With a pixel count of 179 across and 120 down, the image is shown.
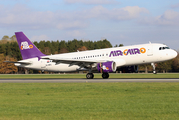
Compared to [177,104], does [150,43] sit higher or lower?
higher

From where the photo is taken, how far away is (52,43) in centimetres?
18025

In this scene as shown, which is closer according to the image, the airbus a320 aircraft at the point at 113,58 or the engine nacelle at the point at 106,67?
the engine nacelle at the point at 106,67

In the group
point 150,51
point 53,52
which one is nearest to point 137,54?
point 150,51

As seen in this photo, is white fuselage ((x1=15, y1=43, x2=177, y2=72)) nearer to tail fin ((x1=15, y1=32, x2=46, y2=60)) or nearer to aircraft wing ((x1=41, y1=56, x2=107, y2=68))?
aircraft wing ((x1=41, y1=56, x2=107, y2=68))

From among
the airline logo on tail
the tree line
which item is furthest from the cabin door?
the tree line

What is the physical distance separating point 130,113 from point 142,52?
89.0 feet

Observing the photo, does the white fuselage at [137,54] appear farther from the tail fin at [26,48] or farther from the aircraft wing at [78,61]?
the tail fin at [26,48]

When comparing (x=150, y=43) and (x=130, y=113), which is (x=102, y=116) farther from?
(x=150, y=43)

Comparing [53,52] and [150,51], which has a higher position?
[53,52]

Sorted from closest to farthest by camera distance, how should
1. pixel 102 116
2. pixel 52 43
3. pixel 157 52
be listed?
pixel 102 116 → pixel 157 52 → pixel 52 43

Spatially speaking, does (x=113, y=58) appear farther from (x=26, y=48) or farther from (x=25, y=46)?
(x=25, y=46)

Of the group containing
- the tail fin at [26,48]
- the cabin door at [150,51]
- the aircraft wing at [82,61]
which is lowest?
the aircraft wing at [82,61]

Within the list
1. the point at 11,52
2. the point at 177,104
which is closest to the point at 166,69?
the point at 11,52

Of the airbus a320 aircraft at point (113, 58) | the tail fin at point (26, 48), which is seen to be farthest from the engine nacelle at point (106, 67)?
the tail fin at point (26, 48)
